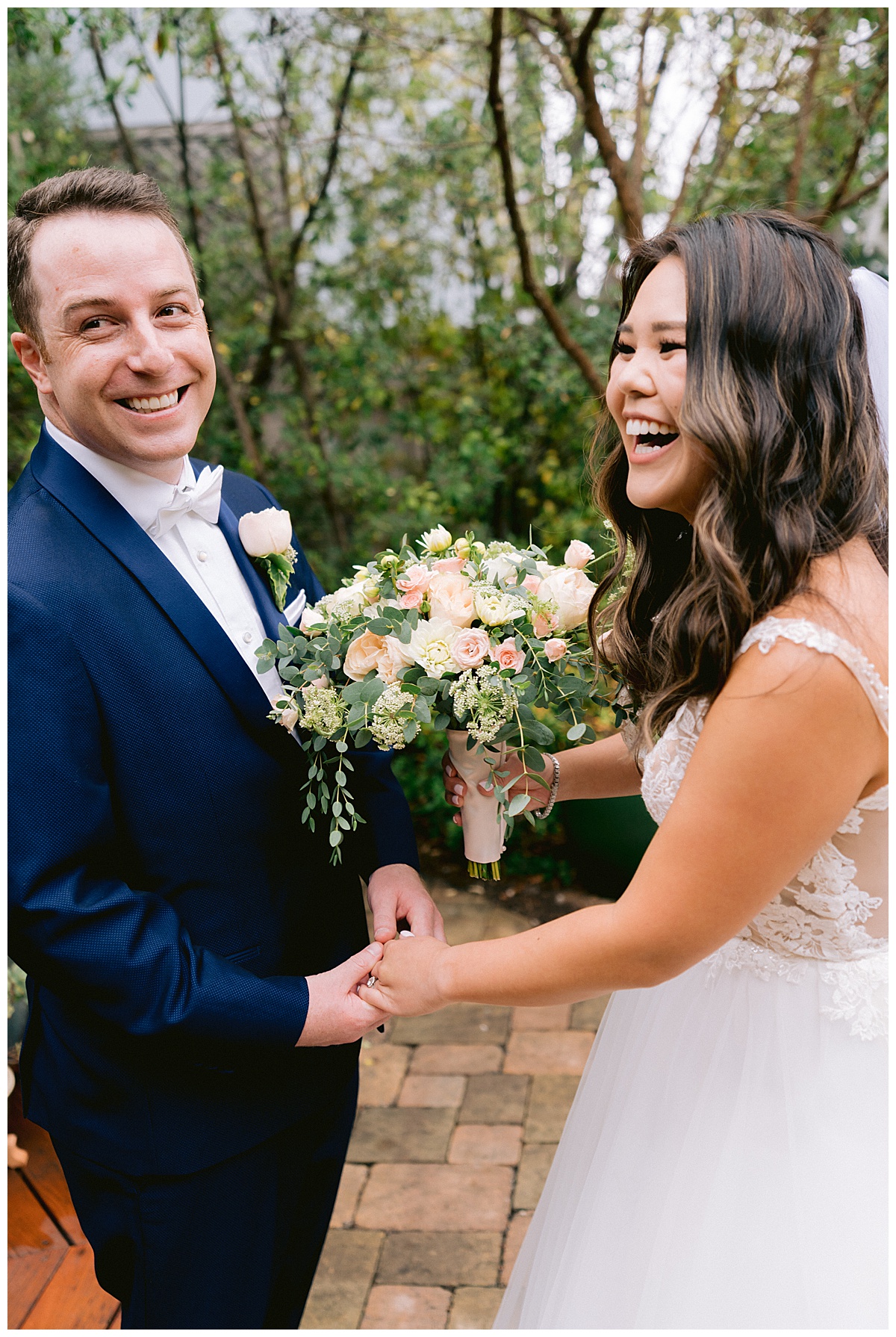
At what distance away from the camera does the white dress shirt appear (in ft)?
5.51

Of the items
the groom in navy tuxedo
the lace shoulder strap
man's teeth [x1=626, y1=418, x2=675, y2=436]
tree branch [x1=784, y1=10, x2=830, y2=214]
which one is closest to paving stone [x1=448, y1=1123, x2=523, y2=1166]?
the groom in navy tuxedo

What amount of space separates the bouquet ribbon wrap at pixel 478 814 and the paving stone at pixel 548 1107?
172 cm

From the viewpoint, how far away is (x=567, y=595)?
5.77 feet

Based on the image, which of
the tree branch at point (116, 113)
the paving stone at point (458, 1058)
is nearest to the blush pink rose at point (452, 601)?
the paving stone at point (458, 1058)

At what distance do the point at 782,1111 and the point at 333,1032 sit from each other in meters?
0.75

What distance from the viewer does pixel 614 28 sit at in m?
4.49

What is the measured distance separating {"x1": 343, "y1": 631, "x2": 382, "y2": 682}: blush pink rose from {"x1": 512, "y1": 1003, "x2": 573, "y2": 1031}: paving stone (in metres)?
2.56

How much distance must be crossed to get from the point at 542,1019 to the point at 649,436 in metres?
2.92

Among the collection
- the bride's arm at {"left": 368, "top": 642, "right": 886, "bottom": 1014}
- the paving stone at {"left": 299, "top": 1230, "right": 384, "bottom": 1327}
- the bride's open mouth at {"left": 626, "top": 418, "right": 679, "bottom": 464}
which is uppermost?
the bride's open mouth at {"left": 626, "top": 418, "right": 679, "bottom": 464}

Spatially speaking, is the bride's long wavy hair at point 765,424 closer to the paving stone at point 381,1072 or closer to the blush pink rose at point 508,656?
the blush pink rose at point 508,656

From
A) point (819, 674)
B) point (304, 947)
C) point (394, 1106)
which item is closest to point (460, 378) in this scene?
point (394, 1106)

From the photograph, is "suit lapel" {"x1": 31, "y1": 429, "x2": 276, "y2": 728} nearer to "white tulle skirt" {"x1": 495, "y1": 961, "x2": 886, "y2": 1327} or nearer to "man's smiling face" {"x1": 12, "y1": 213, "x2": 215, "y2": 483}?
"man's smiling face" {"x1": 12, "y1": 213, "x2": 215, "y2": 483}

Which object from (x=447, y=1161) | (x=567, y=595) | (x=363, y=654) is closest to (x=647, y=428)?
(x=567, y=595)

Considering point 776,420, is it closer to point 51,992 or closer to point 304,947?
point 304,947
